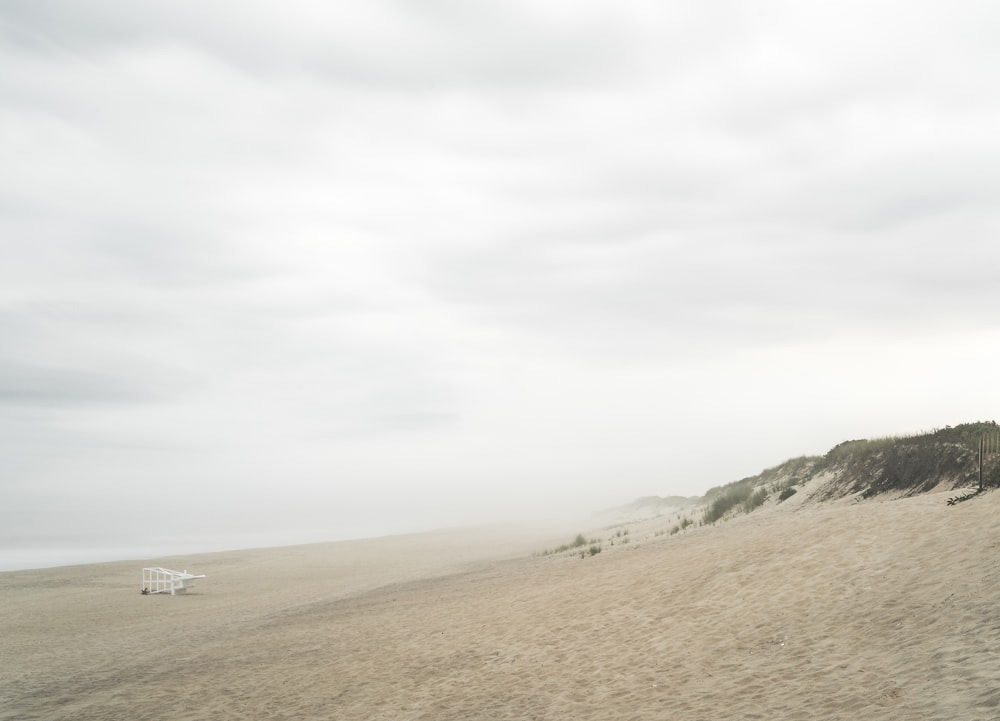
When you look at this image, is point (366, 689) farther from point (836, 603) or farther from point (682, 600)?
point (836, 603)

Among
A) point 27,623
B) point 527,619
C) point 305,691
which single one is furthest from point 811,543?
point 27,623

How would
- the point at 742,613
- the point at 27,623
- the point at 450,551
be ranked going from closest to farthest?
the point at 742,613, the point at 27,623, the point at 450,551

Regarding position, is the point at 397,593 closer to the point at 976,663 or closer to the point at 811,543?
the point at 811,543

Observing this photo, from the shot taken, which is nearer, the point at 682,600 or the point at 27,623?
the point at 682,600

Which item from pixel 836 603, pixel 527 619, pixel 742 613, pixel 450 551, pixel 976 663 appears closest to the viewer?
pixel 976 663

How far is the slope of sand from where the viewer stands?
9773 mm

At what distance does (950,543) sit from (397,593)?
18.5m

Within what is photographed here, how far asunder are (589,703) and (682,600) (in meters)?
5.14

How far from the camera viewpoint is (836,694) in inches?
363

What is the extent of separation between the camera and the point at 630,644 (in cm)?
1375

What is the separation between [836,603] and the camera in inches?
488

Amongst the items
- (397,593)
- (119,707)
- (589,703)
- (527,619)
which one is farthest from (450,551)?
(589,703)

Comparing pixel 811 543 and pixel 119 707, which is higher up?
pixel 811 543

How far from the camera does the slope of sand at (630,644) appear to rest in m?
9.77
